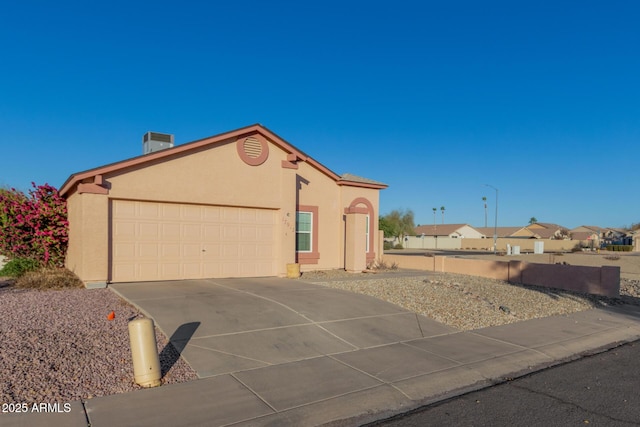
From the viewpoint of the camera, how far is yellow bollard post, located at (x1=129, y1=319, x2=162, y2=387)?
5.70m

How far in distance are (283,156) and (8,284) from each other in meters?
8.90

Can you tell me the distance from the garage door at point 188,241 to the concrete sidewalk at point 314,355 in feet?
3.97

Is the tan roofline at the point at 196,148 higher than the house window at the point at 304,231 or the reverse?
higher

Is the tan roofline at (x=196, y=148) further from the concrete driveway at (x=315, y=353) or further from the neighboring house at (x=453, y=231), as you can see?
the neighboring house at (x=453, y=231)

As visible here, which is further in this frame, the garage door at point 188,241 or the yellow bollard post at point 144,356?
the garage door at point 188,241

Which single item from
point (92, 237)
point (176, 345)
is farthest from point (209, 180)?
point (176, 345)

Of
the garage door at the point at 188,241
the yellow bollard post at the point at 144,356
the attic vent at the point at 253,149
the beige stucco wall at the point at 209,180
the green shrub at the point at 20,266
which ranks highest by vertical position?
the attic vent at the point at 253,149

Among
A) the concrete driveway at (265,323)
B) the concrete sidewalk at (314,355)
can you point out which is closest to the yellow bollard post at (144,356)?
the concrete sidewalk at (314,355)

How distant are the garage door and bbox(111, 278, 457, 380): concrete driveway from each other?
0.91 metres

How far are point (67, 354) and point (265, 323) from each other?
344 centimetres

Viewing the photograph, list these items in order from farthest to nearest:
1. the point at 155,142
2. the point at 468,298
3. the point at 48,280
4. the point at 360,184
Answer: the point at 360,184 → the point at 155,142 → the point at 468,298 → the point at 48,280

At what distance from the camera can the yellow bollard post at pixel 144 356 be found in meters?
5.70

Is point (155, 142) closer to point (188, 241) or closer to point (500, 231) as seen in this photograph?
point (188, 241)

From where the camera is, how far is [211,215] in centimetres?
1395
